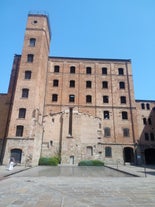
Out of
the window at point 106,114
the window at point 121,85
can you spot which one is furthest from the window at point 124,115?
the window at point 121,85

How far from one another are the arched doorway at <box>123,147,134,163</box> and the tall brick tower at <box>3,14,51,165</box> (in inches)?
575

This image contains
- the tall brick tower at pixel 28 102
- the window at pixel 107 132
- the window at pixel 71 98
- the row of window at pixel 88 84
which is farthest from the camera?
the row of window at pixel 88 84

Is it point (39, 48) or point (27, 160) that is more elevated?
point (39, 48)

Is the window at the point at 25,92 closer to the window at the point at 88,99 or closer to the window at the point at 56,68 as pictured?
the window at the point at 56,68

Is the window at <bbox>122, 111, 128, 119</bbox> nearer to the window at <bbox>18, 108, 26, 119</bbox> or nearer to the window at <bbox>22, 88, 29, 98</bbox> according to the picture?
the window at <bbox>22, 88, 29, 98</bbox>

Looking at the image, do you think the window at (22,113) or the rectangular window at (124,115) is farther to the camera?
the rectangular window at (124,115)

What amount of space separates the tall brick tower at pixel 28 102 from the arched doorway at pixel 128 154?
14606 mm

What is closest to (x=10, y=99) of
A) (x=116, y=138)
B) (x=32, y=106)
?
(x=32, y=106)

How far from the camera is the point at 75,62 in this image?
1369 inches

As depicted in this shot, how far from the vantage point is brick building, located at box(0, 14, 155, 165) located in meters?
23.9

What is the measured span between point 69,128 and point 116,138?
837 centimetres

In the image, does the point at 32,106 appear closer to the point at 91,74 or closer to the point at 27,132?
the point at 27,132

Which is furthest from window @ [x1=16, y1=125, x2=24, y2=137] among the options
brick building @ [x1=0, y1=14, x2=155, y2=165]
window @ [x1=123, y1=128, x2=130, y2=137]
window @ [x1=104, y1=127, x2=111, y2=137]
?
window @ [x1=123, y1=128, x2=130, y2=137]

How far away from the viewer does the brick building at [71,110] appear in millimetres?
23859
